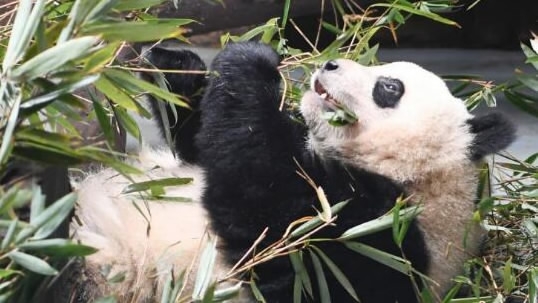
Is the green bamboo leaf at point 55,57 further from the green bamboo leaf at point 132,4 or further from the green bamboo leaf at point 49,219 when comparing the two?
the green bamboo leaf at point 132,4

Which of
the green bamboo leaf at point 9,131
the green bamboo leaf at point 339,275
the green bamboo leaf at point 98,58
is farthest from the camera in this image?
the green bamboo leaf at point 339,275

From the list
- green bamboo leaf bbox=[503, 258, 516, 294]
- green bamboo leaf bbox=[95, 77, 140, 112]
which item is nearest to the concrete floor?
green bamboo leaf bbox=[503, 258, 516, 294]

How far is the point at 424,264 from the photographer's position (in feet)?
7.14

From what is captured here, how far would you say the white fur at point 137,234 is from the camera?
218cm

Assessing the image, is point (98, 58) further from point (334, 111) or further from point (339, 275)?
point (334, 111)

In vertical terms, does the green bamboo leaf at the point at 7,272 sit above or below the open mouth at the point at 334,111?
above

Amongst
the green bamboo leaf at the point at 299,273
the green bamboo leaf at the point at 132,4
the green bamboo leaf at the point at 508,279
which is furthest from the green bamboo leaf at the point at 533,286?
the green bamboo leaf at the point at 132,4

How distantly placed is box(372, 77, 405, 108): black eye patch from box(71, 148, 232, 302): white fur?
1.77 feet

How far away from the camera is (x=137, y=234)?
7.61 feet

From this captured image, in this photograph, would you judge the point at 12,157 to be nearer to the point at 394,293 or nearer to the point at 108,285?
the point at 108,285

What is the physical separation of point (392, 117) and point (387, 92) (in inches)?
3.0

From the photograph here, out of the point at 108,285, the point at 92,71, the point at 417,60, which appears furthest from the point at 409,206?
the point at 417,60

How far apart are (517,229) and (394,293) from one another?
690 mm

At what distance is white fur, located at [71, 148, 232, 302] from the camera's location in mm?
→ 2184
